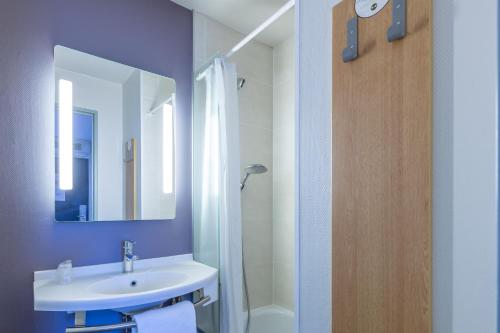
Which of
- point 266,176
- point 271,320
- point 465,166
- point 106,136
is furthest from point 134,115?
point 271,320

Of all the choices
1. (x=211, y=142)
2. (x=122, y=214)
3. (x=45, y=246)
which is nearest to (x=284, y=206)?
(x=211, y=142)

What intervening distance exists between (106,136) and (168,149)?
346 mm

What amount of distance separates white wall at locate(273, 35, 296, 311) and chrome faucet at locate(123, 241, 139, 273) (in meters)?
1.17

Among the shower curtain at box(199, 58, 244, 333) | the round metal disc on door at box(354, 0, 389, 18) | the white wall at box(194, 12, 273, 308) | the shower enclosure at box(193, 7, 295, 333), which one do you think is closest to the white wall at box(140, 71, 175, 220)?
the shower curtain at box(199, 58, 244, 333)

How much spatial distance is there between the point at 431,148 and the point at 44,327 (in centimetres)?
169

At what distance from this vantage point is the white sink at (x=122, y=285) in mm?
1114

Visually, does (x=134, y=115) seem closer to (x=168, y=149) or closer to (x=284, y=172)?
(x=168, y=149)

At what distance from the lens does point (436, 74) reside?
2.22ft

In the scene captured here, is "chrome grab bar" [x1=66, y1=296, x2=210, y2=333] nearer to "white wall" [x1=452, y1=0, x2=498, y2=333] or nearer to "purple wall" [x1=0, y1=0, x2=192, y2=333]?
"purple wall" [x1=0, y1=0, x2=192, y2=333]

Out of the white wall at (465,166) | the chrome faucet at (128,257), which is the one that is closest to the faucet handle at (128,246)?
the chrome faucet at (128,257)

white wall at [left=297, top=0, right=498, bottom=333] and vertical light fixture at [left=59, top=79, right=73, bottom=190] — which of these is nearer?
white wall at [left=297, top=0, right=498, bottom=333]

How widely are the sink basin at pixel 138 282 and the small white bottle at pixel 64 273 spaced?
12cm

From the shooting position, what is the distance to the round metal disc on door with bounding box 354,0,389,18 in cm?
79

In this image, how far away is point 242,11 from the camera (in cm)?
197
